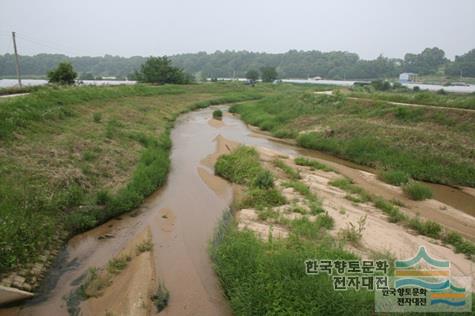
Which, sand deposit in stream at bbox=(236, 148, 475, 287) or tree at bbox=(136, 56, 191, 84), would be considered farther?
tree at bbox=(136, 56, 191, 84)

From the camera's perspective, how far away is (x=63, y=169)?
11.5 metres

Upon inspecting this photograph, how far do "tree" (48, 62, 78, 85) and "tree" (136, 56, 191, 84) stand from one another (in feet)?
72.0

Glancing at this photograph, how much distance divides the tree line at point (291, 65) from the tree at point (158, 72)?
980 inches

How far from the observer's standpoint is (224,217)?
1083 cm

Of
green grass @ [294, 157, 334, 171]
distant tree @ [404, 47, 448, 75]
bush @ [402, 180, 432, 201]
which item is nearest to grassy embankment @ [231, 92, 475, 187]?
bush @ [402, 180, 432, 201]

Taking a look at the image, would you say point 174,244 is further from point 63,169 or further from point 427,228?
point 427,228

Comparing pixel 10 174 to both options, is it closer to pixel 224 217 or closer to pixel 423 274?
pixel 224 217

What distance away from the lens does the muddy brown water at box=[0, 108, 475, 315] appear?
6965 millimetres

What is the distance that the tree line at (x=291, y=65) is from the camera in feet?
311

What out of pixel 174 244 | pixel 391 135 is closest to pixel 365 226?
pixel 174 244

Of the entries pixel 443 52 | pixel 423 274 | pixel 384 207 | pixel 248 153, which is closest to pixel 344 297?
pixel 423 274

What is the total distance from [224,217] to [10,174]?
Answer: 7.30 meters

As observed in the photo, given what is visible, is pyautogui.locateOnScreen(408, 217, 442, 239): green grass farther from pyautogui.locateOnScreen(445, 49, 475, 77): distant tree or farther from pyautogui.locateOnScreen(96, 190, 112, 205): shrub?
pyautogui.locateOnScreen(445, 49, 475, 77): distant tree

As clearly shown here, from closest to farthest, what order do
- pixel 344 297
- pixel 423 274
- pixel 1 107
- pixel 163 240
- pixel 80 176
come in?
pixel 344 297, pixel 423 274, pixel 163 240, pixel 80 176, pixel 1 107
